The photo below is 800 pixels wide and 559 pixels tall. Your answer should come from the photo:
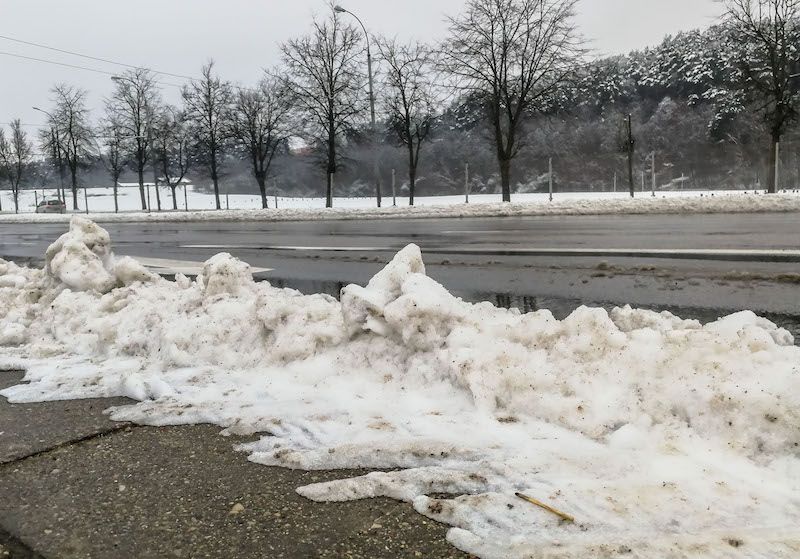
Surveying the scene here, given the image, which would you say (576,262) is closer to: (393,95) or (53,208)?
(393,95)

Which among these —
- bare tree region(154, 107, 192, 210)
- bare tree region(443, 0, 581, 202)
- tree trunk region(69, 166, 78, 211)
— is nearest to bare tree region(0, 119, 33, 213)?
tree trunk region(69, 166, 78, 211)

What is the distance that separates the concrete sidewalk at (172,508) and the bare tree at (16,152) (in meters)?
61.2

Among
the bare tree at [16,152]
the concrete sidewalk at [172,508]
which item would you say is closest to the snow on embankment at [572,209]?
the concrete sidewalk at [172,508]

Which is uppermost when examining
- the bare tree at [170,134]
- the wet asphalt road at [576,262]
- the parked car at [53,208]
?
the bare tree at [170,134]

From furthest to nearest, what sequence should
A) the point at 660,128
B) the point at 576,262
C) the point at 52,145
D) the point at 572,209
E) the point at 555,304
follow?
the point at 52,145
the point at 660,128
the point at 572,209
the point at 576,262
the point at 555,304

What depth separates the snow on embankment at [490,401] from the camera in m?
1.81

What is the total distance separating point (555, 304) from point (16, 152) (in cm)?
6284

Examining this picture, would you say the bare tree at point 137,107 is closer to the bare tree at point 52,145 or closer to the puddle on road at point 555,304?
the bare tree at point 52,145

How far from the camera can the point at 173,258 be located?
9617 millimetres

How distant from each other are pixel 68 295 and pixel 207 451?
296 cm

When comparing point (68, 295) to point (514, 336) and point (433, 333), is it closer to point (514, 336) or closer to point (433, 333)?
point (433, 333)

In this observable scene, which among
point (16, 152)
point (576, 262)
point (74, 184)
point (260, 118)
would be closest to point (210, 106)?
point (260, 118)

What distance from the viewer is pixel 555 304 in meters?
4.85

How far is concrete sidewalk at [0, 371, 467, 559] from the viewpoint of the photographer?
1759 mm
